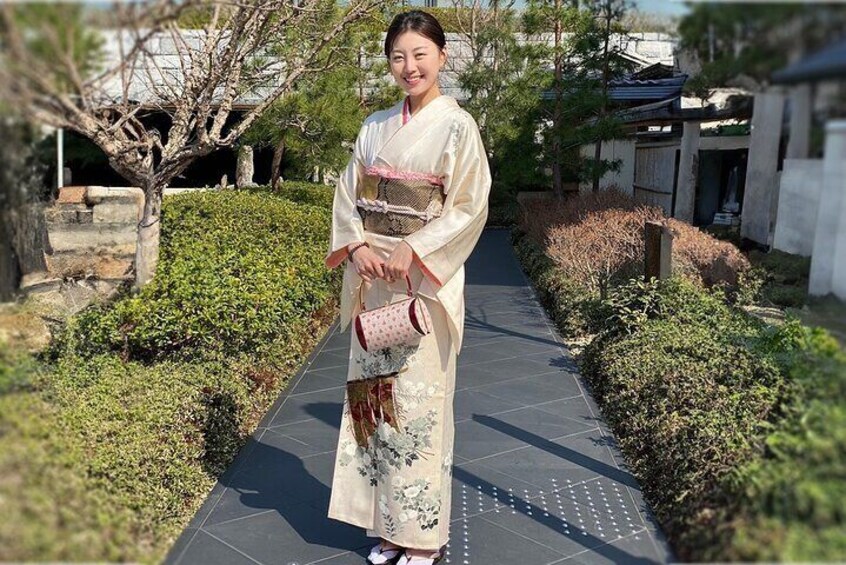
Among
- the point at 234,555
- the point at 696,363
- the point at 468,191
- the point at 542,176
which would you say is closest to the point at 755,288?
the point at 696,363

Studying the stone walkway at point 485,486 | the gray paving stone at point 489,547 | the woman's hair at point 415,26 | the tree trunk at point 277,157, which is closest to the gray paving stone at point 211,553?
the stone walkway at point 485,486

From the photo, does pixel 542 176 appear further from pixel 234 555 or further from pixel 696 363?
pixel 234 555

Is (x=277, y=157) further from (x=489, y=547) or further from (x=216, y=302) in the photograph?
(x=489, y=547)

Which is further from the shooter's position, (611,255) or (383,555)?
(611,255)

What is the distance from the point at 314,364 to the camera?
18.5 feet

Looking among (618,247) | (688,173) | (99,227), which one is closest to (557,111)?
(688,173)

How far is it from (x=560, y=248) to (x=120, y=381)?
5245 millimetres

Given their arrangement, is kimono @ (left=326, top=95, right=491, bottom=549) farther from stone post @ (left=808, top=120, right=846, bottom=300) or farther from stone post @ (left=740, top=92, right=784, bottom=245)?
stone post @ (left=808, top=120, right=846, bottom=300)

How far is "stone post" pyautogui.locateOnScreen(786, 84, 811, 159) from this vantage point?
45.9 inches

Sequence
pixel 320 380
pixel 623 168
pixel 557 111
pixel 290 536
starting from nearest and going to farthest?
pixel 290 536 < pixel 320 380 < pixel 557 111 < pixel 623 168

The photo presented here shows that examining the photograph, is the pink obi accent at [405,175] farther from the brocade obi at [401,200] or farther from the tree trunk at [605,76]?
the tree trunk at [605,76]

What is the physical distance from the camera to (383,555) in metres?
2.82

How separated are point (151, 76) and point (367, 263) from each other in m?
2.01

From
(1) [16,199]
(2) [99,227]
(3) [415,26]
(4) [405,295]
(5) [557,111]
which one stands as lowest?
(2) [99,227]
